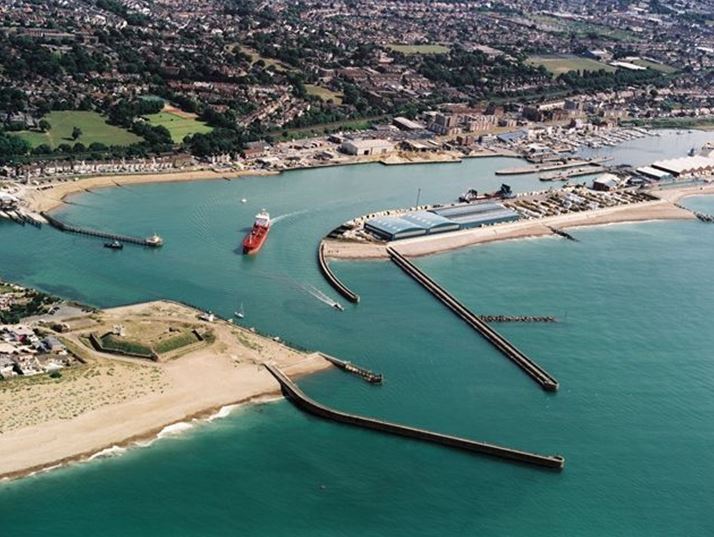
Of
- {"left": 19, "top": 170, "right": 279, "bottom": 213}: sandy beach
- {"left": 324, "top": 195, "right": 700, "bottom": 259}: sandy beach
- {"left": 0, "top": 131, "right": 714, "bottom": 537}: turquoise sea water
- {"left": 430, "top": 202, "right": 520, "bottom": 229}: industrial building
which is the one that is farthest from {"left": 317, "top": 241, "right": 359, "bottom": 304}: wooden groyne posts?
{"left": 19, "top": 170, "right": 279, "bottom": 213}: sandy beach

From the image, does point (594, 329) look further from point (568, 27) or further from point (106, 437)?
point (568, 27)

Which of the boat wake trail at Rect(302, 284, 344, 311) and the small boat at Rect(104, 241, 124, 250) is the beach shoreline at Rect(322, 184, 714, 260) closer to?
the boat wake trail at Rect(302, 284, 344, 311)

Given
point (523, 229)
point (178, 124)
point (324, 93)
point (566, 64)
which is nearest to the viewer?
point (523, 229)

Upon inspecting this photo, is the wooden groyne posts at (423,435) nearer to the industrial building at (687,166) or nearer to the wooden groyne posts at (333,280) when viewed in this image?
the wooden groyne posts at (333,280)

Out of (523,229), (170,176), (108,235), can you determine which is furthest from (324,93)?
(108,235)

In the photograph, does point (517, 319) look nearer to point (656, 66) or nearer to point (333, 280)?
point (333, 280)

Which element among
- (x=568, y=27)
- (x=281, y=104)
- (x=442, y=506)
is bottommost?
(x=442, y=506)

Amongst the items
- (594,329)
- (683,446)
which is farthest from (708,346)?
(683,446)
